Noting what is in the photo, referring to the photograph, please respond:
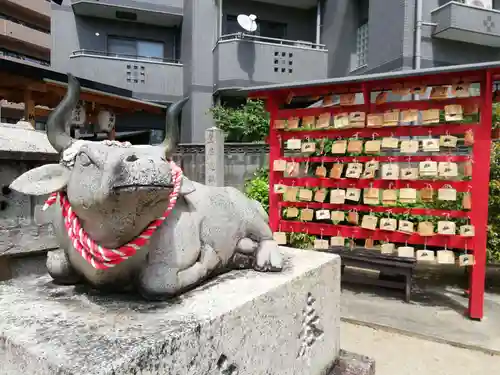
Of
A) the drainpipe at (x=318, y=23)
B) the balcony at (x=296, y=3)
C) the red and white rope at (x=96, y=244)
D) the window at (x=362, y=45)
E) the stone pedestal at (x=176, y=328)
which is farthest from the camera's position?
the balcony at (x=296, y=3)

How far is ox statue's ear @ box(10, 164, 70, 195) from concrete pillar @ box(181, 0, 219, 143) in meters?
9.50

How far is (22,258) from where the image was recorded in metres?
2.50

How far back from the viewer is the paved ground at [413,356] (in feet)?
10.9

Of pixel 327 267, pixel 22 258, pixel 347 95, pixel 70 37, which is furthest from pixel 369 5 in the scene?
pixel 22 258

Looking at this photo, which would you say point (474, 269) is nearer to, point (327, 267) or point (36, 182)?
point (327, 267)

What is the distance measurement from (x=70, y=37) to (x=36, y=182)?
38.6ft

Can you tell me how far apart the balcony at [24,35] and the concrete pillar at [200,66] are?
11879 mm

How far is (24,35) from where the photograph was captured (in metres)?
18.8

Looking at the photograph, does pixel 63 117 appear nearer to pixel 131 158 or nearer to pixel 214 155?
pixel 131 158

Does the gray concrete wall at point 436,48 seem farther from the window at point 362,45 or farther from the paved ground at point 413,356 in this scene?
the paved ground at point 413,356

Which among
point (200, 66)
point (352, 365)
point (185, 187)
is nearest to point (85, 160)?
point (185, 187)

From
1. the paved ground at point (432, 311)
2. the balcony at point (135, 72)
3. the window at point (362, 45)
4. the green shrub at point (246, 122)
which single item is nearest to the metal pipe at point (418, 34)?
the window at point (362, 45)

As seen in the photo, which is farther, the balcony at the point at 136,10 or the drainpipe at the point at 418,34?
the balcony at the point at 136,10

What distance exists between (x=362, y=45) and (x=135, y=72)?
21.1 feet
